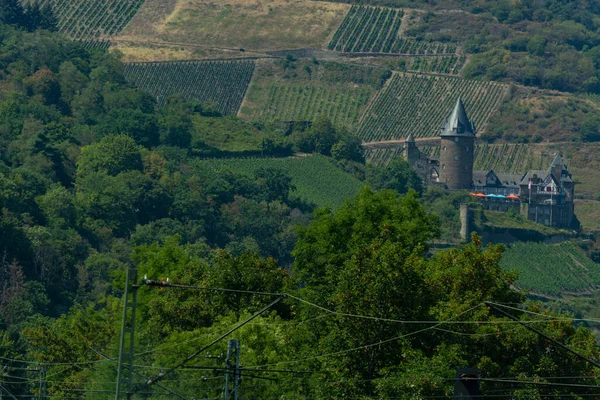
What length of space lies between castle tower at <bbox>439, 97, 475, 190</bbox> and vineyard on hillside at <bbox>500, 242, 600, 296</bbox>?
18.3 meters

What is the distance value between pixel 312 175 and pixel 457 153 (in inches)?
941

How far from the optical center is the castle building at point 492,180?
189 meters

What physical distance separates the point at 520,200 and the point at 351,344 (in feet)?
446

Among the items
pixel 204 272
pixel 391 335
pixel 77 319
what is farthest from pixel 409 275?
pixel 77 319

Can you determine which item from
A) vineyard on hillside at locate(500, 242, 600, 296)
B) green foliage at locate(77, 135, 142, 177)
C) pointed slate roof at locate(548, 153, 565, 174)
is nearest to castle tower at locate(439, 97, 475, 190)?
pointed slate roof at locate(548, 153, 565, 174)

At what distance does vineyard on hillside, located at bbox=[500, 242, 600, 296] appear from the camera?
160 m

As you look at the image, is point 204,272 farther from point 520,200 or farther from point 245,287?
point 520,200

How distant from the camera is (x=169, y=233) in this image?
460 ft

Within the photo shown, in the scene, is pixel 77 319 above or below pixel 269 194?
above

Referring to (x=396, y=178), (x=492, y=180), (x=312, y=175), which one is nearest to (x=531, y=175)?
(x=492, y=180)

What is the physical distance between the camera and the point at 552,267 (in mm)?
168250

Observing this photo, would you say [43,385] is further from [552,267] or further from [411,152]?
[411,152]

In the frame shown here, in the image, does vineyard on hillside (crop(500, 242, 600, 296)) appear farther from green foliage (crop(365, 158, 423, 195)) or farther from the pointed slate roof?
the pointed slate roof

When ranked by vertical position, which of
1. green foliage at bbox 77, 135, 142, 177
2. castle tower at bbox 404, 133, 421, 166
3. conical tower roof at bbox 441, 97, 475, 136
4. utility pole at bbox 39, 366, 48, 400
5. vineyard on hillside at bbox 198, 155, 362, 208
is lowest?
castle tower at bbox 404, 133, 421, 166
